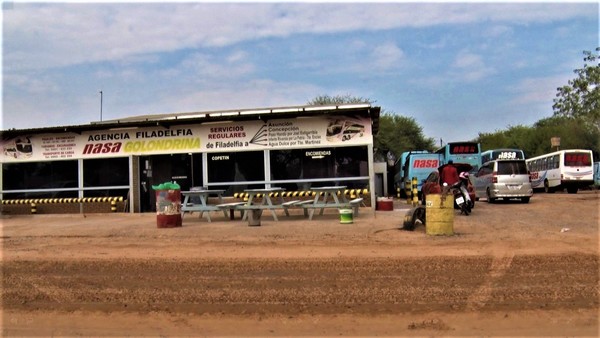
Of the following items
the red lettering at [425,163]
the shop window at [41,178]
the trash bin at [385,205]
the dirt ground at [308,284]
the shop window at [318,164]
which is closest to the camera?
the dirt ground at [308,284]

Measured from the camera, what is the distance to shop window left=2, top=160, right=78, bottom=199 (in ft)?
68.2

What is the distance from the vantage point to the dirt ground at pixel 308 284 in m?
5.75

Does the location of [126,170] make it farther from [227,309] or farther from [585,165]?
[585,165]

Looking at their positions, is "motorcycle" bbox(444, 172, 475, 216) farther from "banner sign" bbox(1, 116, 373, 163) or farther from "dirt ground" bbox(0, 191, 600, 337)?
"dirt ground" bbox(0, 191, 600, 337)

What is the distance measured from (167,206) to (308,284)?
693 centimetres

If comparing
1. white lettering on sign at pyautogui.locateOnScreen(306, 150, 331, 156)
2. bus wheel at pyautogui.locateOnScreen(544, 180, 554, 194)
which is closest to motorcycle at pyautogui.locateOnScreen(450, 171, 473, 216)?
white lettering on sign at pyautogui.locateOnScreen(306, 150, 331, 156)

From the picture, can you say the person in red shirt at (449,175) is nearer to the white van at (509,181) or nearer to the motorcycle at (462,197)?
the motorcycle at (462,197)

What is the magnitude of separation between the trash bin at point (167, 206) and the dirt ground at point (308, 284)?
5.57 feet

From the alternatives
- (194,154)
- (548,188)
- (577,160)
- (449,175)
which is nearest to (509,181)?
(449,175)

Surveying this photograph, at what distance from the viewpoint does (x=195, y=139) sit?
64.5 feet

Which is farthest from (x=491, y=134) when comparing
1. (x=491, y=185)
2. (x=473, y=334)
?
(x=473, y=334)

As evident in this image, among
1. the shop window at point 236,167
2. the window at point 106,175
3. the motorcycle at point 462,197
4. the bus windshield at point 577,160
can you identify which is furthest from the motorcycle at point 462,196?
the bus windshield at point 577,160

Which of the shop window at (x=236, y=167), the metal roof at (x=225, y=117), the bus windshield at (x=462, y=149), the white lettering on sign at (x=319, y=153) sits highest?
the metal roof at (x=225, y=117)

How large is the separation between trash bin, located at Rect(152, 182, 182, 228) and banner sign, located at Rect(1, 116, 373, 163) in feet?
20.9
